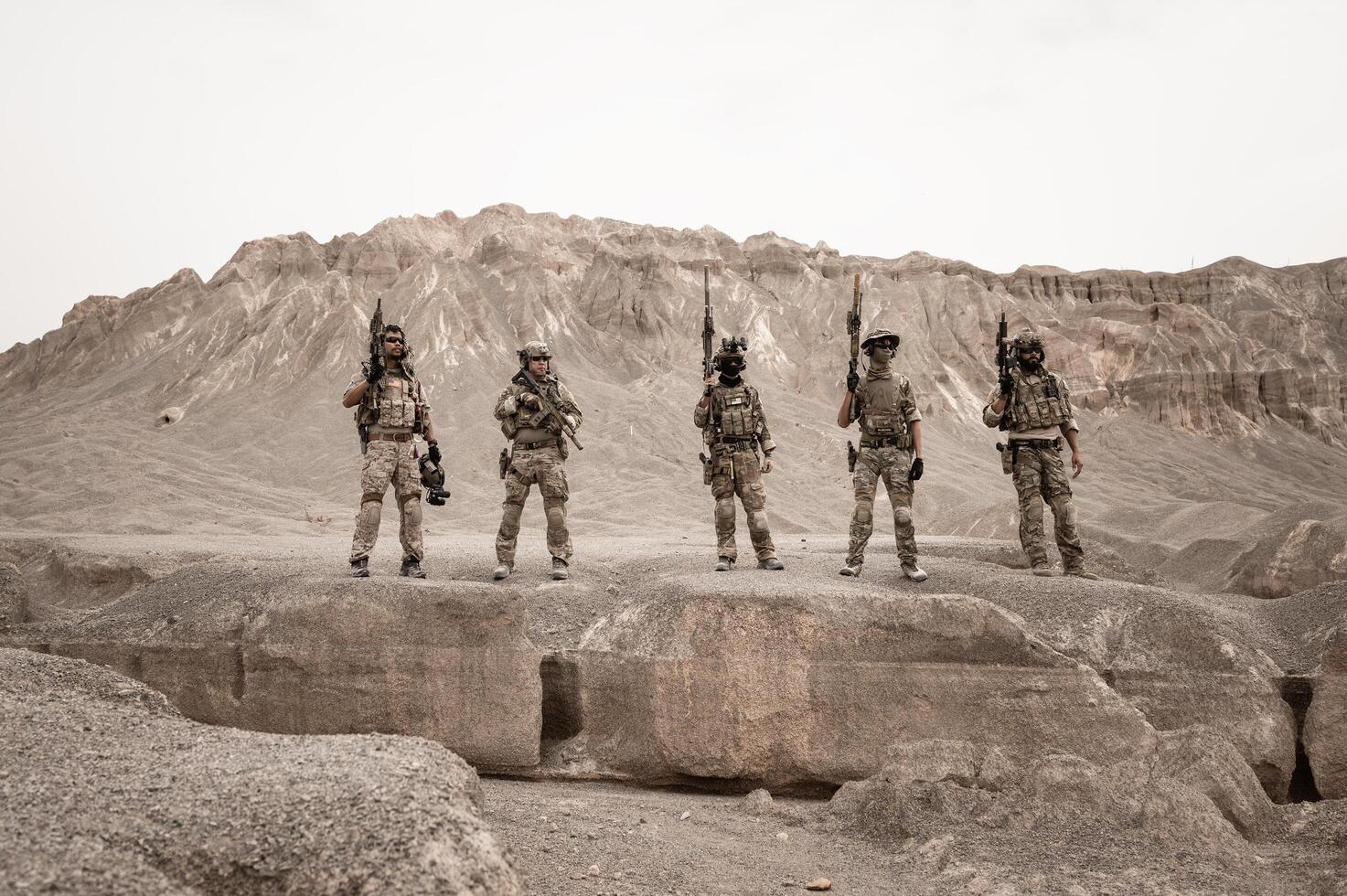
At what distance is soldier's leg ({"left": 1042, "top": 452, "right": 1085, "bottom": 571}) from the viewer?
8.09 m

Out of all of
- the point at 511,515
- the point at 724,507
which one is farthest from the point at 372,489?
the point at 724,507

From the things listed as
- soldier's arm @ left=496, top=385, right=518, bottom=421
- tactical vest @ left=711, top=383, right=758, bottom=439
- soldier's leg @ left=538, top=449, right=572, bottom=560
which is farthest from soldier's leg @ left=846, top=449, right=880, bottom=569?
soldier's arm @ left=496, top=385, right=518, bottom=421

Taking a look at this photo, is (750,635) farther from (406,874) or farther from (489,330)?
(489,330)

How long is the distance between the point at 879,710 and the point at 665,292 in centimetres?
4127

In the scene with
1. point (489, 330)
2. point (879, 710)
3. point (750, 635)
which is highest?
point (489, 330)

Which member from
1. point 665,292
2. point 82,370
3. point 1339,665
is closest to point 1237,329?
point 665,292

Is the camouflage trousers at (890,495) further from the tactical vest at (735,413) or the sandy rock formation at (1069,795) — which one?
the sandy rock formation at (1069,795)

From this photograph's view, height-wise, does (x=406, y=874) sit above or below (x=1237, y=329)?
below

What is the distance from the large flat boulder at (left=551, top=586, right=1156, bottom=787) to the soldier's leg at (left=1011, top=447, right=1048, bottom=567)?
1.90m

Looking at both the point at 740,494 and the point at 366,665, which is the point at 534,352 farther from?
the point at 366,665

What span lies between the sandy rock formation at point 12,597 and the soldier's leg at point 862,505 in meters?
6.71

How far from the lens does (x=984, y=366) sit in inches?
1799

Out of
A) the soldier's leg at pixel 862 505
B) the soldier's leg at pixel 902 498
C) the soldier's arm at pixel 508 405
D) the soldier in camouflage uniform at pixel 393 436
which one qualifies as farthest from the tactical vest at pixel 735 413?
the soldier in camouflage uniform at pixel 393 436

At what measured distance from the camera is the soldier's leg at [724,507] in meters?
8.25
